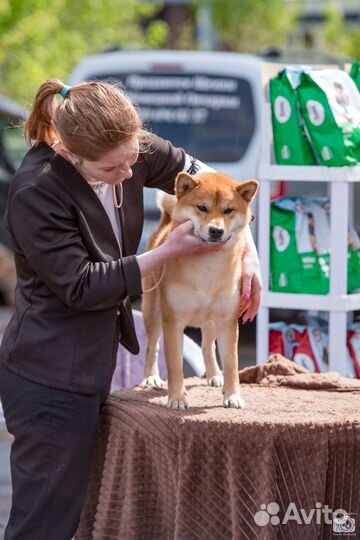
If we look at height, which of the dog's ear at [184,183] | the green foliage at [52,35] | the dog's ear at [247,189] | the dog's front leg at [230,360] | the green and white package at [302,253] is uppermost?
the green foliage at [52,35]

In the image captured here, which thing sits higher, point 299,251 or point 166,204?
point 299,251

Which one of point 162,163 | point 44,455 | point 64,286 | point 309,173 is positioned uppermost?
point 309,173

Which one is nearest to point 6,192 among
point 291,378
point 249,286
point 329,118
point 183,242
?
point 329,118

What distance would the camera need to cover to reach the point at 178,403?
383 cm

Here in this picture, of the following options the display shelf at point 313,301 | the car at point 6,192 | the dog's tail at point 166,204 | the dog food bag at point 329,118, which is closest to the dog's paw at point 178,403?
the dog's tail at point 166,204

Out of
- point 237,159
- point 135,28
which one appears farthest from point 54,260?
point 135,28

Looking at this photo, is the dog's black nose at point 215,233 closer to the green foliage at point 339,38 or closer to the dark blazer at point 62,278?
the dark blazer at point 62,278

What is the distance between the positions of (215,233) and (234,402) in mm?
606

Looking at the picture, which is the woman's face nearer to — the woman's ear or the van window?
the woman's ear

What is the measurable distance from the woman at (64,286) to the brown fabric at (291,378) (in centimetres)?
82

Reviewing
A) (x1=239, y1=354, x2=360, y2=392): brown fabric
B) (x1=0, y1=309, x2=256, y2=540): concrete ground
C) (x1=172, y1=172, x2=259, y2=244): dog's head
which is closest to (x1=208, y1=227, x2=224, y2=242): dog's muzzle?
(x1=172, y1=172, x2=259, y2=244): dog's head

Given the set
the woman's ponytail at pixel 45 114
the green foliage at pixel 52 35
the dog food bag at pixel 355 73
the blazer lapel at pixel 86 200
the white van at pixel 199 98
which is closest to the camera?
the blazer lapel at pixel 86 200

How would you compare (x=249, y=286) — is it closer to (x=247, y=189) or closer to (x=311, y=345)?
(x=247, y=189)

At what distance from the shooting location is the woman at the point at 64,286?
11.4 ft
